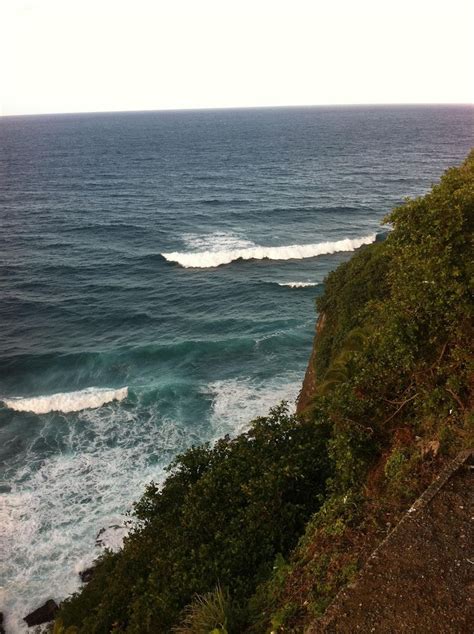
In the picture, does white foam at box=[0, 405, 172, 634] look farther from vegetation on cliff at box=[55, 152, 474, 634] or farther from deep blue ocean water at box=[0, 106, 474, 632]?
vegetation on cliff at box=[55, 152, 474, 634]

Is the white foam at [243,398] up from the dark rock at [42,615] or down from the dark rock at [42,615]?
up

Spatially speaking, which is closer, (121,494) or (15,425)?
(121,494)

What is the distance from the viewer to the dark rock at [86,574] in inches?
727

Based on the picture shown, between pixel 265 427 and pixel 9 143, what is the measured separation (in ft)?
631

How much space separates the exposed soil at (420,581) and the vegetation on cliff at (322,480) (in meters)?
0.73

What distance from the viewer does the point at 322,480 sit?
12203mm

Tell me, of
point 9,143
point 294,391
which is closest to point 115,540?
point 294,391

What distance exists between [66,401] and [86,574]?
1226 cm

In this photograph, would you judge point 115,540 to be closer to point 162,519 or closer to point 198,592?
point 162,519

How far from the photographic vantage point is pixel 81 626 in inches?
498

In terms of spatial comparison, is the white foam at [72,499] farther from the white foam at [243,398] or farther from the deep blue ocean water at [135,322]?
the white foam at [243,398]

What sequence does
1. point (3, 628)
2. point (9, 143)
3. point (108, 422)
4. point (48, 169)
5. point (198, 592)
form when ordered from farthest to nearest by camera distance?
point (9, 143) < point (48, 169) < point (108, 422) < point (3, 628) < point (198, 592)

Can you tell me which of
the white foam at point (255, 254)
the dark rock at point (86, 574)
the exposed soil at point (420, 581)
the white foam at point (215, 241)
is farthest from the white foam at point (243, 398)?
the white foam at point (215, 241)

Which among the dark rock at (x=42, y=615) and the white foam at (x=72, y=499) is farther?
the white foam at (x=72, y=499)
